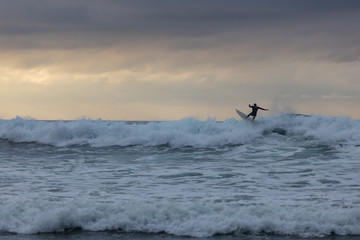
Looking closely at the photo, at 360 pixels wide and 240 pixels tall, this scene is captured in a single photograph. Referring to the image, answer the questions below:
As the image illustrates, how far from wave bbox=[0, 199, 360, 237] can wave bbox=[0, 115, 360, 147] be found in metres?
12.4

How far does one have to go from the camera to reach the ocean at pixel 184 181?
340 inches

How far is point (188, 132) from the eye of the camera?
2472cm

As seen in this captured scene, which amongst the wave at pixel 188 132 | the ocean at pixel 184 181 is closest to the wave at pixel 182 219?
the ocean at pixel 184 181

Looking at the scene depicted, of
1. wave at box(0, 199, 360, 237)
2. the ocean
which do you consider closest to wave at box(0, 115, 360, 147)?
the ocean

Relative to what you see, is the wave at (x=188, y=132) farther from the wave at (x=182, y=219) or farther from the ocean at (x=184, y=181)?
the wave at (x=182, y=219)

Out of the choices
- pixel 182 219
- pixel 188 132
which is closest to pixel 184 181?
pixel 182 219

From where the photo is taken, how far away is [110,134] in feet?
80.0

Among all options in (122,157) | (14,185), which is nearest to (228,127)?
(122,157)

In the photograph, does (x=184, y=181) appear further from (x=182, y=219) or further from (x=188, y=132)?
(x=188, y=132)

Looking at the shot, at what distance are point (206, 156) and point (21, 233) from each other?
10690 millimetres

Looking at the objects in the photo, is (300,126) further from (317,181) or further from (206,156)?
(317,181)

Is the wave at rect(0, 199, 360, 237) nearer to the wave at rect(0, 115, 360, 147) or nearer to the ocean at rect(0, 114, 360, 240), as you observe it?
the ocean at rect(0, 114, 360, 240)

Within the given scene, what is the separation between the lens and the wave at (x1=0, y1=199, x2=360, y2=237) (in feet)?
27.9

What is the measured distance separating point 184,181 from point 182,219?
406 centimetres
